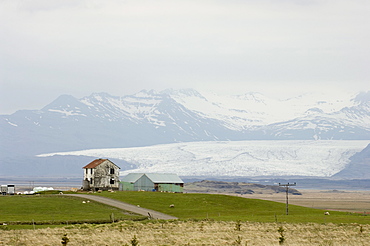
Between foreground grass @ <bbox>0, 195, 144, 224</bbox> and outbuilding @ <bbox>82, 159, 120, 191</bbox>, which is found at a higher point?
outbuilding @ <bbox>82, 159, 120, 191</bbox>

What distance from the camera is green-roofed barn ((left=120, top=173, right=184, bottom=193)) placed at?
439 ft

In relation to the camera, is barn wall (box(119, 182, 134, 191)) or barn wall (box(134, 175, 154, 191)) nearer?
barn wall (box(134, 175, 154, 191))

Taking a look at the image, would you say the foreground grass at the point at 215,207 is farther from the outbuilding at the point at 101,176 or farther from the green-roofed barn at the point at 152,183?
the green-roofed barn at the point at 152,183

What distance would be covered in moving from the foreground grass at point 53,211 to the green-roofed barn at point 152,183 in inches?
1458

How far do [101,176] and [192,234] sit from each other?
244 feet

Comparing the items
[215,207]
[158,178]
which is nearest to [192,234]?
[215,207]

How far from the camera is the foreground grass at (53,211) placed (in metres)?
72.3

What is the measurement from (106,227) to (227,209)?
33761 mm

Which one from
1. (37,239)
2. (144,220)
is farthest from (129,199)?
(37,239)

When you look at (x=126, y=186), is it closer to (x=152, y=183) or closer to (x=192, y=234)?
(x=152, y=183)

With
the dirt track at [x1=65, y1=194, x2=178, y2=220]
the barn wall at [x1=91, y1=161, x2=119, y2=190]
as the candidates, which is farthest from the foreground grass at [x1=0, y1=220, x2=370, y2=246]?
the barn wall at [x1=91, y1=161, x2=119, y2=190]

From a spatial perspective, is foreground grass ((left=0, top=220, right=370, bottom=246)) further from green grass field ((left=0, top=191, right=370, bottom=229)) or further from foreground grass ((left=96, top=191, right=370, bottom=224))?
foreground grass ((left=96, top=191, right=370, bottom=224))

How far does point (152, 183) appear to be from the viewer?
442ft

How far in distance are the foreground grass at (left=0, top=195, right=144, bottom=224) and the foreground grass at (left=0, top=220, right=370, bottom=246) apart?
7468 mm
